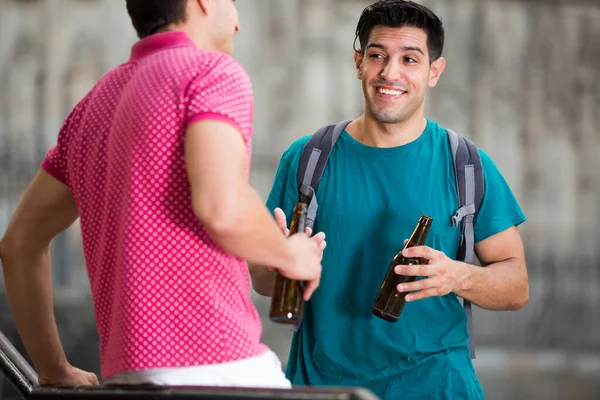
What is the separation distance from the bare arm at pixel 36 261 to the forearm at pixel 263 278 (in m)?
0.93

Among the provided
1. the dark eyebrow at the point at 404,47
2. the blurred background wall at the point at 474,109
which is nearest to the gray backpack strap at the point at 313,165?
the dark eyebrow at the point at 404,47

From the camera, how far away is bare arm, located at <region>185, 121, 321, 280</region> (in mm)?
1426

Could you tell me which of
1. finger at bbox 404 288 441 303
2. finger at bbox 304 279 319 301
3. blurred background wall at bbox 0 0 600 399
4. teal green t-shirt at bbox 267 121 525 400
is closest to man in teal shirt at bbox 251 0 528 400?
teal green t-shirt at bbox 267 121 525 400

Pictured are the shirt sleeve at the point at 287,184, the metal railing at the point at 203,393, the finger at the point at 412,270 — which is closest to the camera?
the metal railing at the point at 203,393

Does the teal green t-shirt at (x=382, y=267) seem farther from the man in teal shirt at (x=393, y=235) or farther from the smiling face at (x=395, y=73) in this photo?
the smiling face at (x=395, y=73)

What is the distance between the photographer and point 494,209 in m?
2.79

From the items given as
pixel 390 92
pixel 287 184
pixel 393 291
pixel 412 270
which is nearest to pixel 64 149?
pixel 412 270

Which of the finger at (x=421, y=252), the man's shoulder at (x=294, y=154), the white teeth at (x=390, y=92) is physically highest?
the white teeth at (x=390, y=92)

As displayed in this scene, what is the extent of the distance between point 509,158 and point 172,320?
8597mm

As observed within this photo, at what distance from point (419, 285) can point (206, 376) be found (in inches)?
38.5

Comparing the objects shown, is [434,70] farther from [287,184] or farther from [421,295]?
[421,295]

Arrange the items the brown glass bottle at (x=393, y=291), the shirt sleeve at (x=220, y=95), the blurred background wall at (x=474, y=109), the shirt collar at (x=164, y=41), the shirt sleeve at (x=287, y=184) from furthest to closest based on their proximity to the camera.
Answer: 1. the blurred background wall at (x=474, y=109)
2. the shirt sleeve at (x=287, y=184)
3. the brown glass bottle at (x=393, y=291)
4. the shirt collar at (x=164, y=41)
5. the shirt sleeve at (x=220, y=95)

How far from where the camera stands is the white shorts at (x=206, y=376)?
152cm

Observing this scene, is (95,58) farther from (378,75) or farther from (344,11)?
(378,75)
